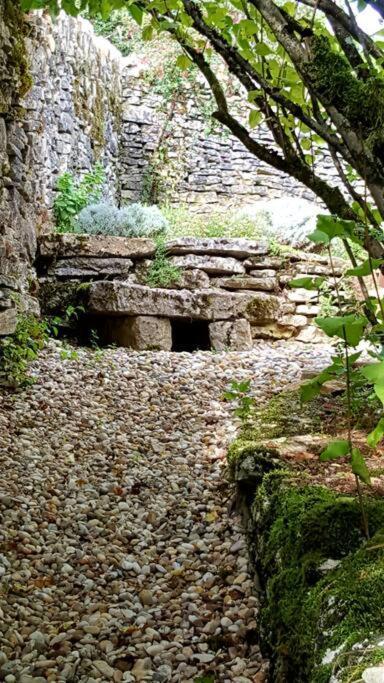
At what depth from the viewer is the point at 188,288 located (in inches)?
271

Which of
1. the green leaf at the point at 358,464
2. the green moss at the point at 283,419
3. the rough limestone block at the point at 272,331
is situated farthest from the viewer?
the rough limestone block at the point at 272,331

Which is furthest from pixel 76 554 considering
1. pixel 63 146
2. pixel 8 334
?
A: pixel 63 146

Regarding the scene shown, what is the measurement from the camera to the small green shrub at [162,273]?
22.3 ft

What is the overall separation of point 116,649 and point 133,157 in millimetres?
8574

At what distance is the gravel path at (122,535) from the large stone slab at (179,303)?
1261 mm

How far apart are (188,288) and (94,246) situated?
1107 mm

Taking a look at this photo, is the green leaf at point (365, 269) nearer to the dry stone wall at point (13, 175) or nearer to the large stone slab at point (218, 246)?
the dry stone wall at point (13, 175)

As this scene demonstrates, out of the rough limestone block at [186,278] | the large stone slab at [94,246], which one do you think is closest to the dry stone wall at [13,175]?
the large stone slab at [94,246]

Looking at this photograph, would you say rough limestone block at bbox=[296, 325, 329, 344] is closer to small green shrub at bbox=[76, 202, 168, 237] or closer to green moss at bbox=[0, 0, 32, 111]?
small green shrub at bbox=[76, 202, 168, 237]

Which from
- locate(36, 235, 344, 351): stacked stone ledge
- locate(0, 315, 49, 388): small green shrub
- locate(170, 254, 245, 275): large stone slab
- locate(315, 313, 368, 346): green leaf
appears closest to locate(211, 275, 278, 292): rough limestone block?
locate(36, 235, 344, 351): stacked stone ledge

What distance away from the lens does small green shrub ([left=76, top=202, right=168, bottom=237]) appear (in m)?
7.31

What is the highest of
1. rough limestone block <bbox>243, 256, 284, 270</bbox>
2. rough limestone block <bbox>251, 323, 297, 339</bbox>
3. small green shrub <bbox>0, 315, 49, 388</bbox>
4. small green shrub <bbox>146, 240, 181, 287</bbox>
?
rough limestone block <bbox>243, 256, 284, 270</bbox>

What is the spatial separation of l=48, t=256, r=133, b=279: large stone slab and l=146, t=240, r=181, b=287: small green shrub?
0.85ft

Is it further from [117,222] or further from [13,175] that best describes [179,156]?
[13,175]
